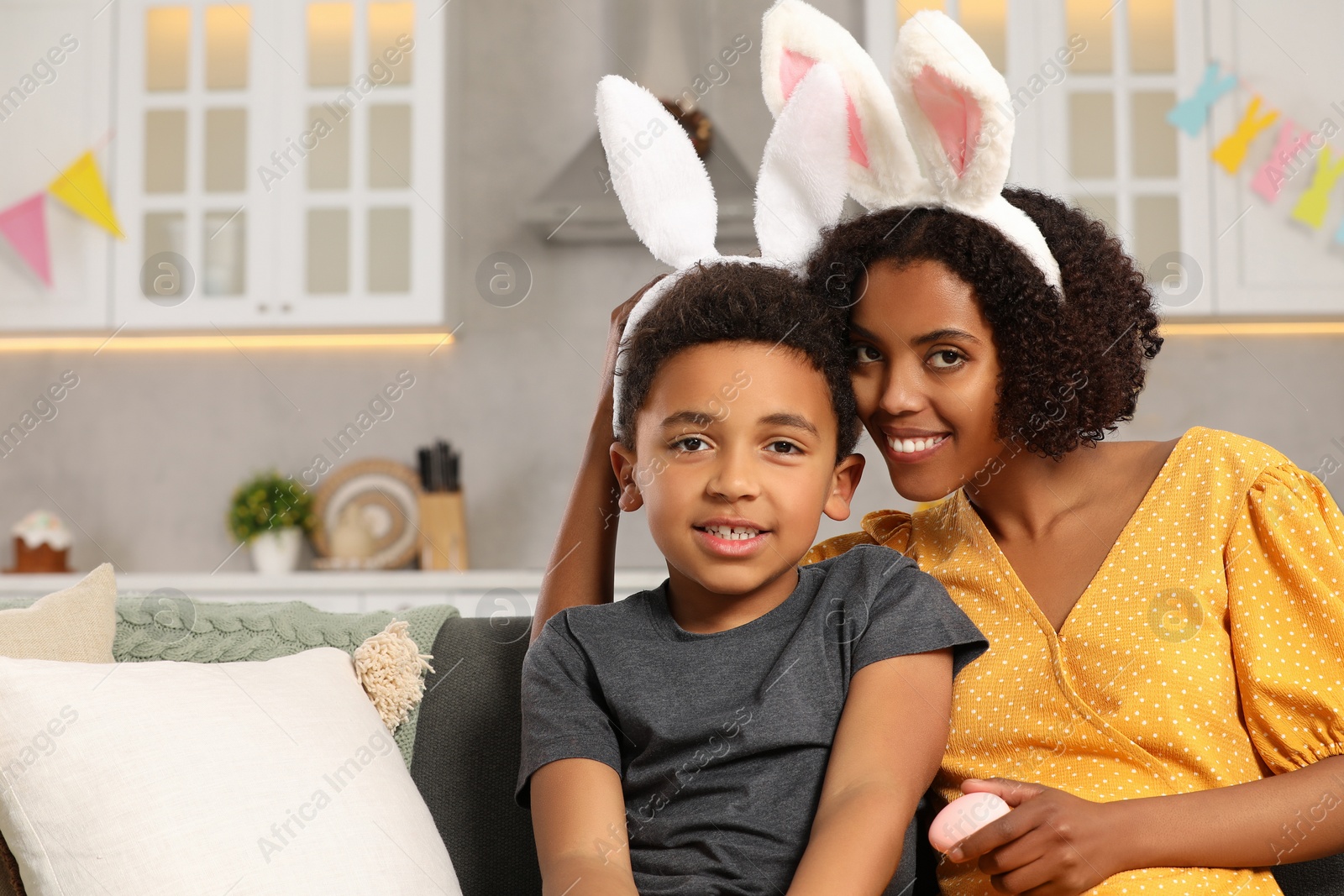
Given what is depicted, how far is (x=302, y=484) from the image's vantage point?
314cm

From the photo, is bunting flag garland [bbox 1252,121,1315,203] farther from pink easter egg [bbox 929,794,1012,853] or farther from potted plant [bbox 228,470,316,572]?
potted plant [bbox 228,470,316,572]

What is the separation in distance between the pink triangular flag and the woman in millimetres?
2507

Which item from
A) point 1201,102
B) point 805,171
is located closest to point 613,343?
point 805,171

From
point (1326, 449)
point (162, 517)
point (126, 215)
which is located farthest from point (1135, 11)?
point (162, 517)

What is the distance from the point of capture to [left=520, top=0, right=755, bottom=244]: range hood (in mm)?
2996

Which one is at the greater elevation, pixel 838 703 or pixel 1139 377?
pixel 1139 377

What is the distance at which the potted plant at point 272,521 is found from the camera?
303 centimetres

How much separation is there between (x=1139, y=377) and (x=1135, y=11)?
6.91 ft

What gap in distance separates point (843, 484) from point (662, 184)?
0.36 metres

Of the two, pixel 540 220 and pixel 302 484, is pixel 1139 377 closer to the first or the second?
pixel 540 220

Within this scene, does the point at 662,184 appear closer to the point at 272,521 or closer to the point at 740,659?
the point at 740,659

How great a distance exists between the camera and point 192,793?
98cm

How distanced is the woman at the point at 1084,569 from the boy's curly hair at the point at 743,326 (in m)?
0.04

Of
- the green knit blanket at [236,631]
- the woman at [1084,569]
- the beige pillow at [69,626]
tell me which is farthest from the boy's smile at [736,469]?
the beige pillow at [69,626]
